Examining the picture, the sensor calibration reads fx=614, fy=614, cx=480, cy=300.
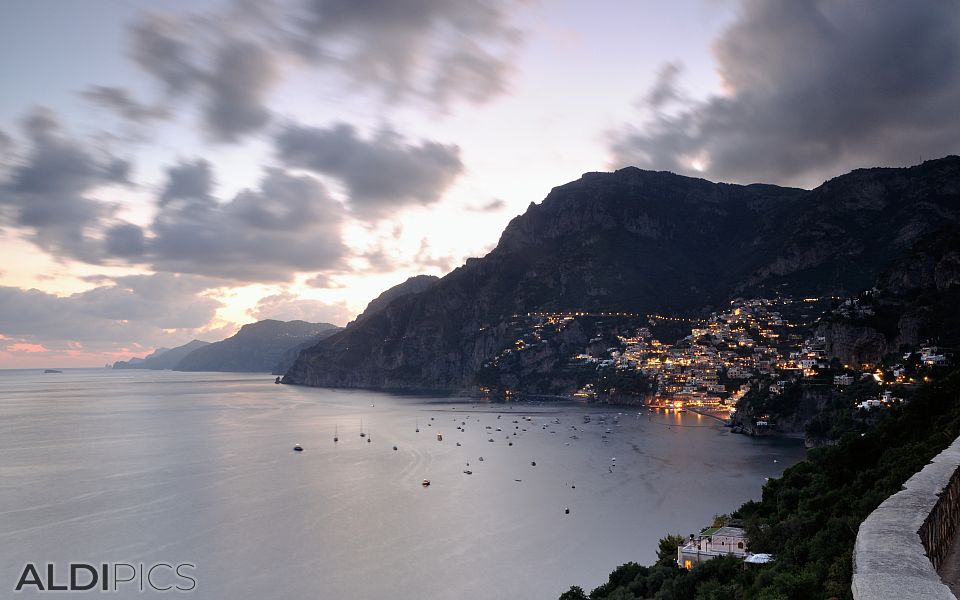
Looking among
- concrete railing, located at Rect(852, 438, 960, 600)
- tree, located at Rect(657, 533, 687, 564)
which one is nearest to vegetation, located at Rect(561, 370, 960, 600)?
tree, located at Rect(657, 533, 687, 564)

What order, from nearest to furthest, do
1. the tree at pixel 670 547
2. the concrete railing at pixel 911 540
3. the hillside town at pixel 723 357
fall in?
1. the concrete railing at pixel 911 540
2. the tree at pixel 670 547
3. the hillside town at pixel 723 357

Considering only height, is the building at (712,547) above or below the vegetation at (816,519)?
below

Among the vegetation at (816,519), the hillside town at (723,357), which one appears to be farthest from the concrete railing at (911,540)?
the hillside town at (723,357)

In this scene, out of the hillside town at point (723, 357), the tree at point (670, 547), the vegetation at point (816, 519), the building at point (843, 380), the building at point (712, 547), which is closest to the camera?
the vegetation at point (816, 519)

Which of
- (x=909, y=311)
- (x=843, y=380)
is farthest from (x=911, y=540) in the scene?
(x=909, y=311)

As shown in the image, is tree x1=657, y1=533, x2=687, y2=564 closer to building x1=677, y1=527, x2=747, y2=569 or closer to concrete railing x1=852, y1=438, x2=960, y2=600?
building x1=677, y1=527, x2=747, y2=569

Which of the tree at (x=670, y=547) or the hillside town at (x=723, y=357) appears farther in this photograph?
the hillside town at (x=723, y=357)

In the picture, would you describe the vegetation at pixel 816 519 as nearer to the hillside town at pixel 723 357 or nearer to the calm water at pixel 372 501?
the calm water at pixel 372 501
